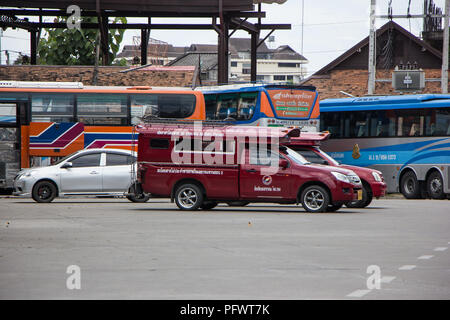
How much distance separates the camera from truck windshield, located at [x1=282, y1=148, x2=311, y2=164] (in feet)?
68.6

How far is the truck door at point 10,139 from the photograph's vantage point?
29.7 meters

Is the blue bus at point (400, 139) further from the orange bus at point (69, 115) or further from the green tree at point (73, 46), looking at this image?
the green tree at point (73, 46)

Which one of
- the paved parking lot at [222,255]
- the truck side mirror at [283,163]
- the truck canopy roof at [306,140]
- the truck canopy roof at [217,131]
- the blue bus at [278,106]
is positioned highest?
the blue bus at [278,106]

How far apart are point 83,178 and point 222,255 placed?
13499 millimetres

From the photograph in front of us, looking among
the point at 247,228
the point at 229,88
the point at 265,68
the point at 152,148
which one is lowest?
the point at 247,228

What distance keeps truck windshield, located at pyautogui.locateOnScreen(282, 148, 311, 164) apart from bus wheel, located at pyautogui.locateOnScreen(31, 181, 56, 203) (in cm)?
755

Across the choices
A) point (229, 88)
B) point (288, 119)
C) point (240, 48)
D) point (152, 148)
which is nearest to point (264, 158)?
point (152, 148)

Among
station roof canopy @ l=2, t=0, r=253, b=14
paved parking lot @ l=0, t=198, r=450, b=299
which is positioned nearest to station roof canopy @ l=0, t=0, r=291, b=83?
station roof canopy @ l=2, t=0, r=253, b=14

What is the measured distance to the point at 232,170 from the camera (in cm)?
2097

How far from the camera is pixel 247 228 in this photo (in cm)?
1605

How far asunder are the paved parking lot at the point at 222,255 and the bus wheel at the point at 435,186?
412 inches

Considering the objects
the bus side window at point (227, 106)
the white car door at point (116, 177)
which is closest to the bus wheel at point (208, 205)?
the white car door at point (116, 177)
